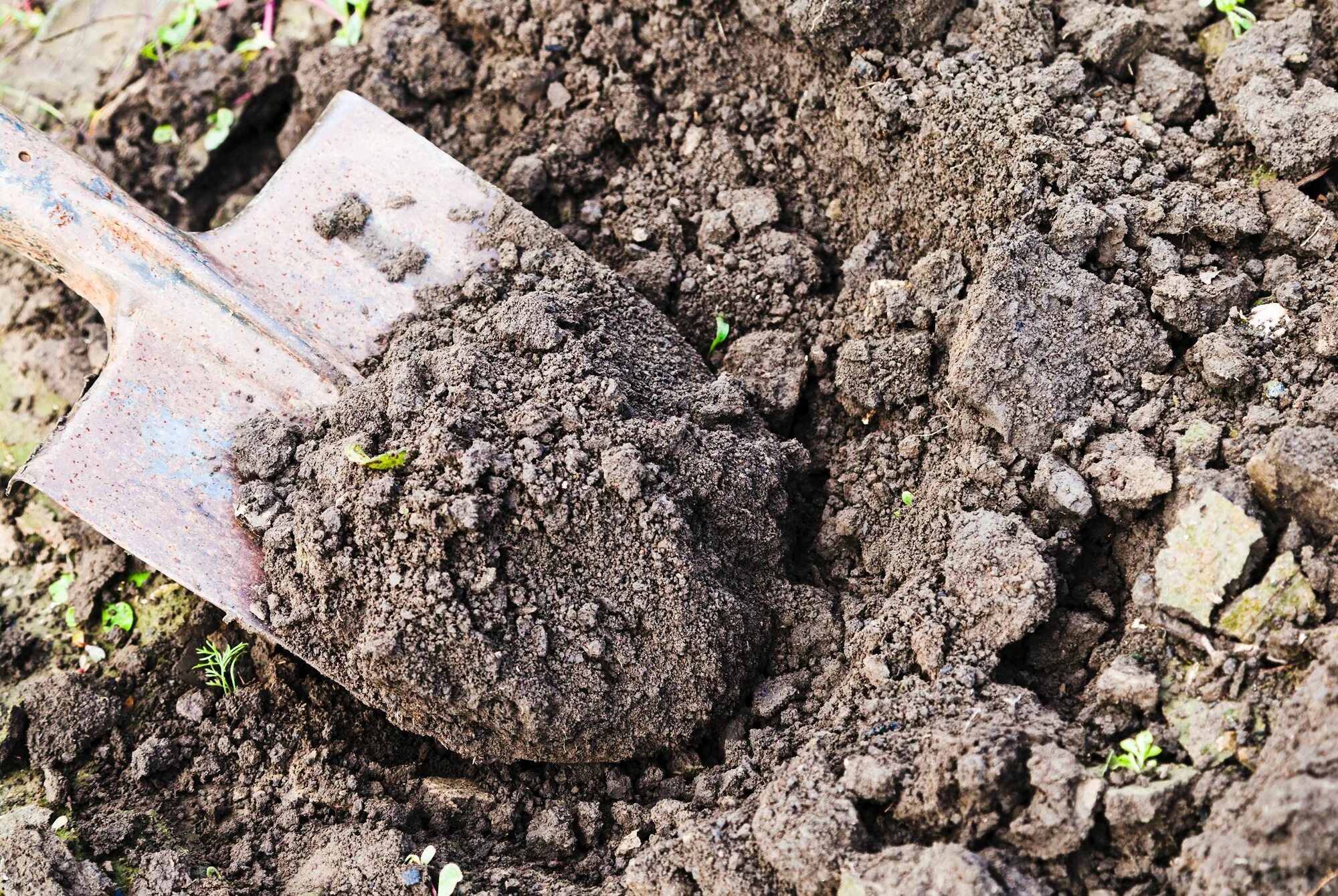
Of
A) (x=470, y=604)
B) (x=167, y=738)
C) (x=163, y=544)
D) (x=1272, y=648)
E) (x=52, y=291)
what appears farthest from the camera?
(x=52, y=291)

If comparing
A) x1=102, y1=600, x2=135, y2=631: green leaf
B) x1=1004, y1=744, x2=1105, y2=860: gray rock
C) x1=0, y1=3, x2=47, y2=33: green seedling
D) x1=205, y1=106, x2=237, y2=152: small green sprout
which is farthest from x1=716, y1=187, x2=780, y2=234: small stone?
x1=0, y1=3, x2=47, y2=33: green seedling

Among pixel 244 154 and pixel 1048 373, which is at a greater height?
pixel 1048 373

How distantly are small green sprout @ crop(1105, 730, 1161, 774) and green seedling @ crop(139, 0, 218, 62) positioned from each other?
3282mm

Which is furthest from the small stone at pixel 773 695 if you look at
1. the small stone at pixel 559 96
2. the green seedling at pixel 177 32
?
the green seedling at pixel 177 32

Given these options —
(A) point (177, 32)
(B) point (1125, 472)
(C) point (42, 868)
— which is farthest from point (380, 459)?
(A) point (177, 32)

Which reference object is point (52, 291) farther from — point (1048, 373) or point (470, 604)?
point (1048, 373)

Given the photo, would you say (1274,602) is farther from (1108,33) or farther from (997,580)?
(1108,33)

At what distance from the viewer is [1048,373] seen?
2049mm

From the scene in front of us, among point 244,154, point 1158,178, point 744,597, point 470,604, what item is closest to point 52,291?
point 244,154

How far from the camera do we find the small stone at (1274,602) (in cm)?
168

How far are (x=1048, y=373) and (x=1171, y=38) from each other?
0.97m

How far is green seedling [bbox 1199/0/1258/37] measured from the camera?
231 cm

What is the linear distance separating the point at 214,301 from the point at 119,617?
0.84 m

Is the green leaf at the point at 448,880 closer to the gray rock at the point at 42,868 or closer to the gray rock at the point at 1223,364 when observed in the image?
the gray rock at the point at 42,868
